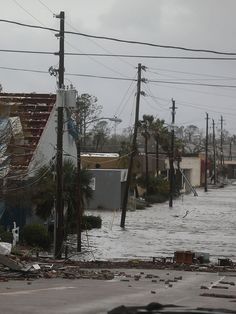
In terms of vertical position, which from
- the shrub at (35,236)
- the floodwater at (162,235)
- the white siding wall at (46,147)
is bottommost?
the floodwater at (162,235)

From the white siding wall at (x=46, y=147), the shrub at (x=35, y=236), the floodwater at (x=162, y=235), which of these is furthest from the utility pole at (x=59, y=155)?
the white siding wall at (x=46, y=147)

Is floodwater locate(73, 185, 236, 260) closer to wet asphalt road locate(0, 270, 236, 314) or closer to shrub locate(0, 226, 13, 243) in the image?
shrub locate(0, 226, 13, 243)

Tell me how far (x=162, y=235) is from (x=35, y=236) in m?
12.1

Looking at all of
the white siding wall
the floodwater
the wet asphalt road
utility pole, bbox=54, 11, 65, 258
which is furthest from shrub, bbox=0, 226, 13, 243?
the wet asphalt road

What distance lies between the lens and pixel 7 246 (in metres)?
22.7

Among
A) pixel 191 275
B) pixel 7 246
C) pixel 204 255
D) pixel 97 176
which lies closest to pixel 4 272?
pixel 7 246

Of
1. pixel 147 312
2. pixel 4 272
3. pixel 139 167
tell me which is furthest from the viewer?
pixel 139 167

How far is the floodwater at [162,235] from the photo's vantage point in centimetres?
3222

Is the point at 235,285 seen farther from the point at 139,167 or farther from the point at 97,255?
the point at 139,167

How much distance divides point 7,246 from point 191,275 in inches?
258

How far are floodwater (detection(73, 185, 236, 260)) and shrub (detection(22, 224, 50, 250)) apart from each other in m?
2.27

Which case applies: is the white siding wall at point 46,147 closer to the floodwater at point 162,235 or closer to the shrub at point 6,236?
the shrub at point 6,236

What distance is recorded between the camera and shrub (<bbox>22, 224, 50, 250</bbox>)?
103 ft

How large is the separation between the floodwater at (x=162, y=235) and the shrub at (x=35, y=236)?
227 centimetres
